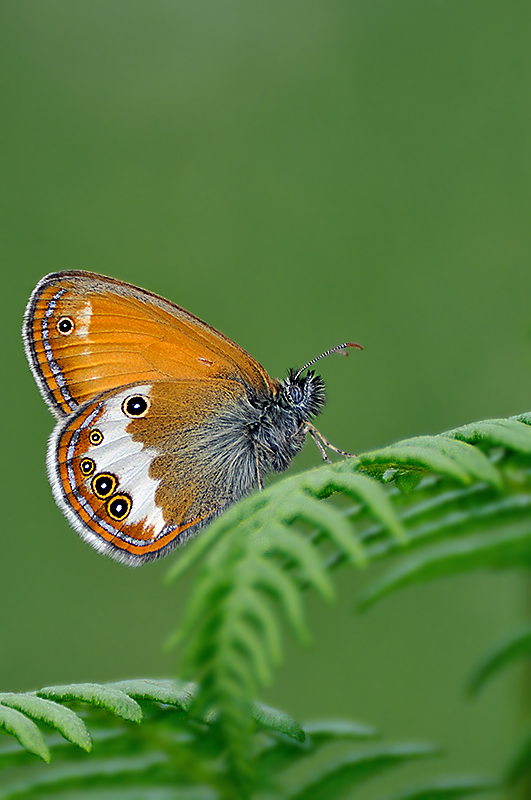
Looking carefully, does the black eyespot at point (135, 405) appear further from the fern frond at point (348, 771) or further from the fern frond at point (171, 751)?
the fern frond at point (348, 771)

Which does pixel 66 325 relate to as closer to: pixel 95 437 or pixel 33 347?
pixel 33 347

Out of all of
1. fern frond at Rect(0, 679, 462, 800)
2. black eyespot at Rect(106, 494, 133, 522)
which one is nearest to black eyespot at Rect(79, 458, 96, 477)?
black eyespot at Rect(106, 494, 133, 522)

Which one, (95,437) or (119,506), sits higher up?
(95,437)

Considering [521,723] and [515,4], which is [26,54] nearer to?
[515,4]

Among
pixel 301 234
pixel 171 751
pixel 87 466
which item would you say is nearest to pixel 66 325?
pixel 87 466

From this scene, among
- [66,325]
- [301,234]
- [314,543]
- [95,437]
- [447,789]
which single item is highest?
[301,234]

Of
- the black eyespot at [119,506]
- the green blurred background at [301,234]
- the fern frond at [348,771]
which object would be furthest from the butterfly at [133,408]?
the green blurred background at [301,234]

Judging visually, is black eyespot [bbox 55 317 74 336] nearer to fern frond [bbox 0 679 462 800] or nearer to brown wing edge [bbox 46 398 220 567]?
brown wing edge [bbox 46 398 220 567]
